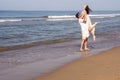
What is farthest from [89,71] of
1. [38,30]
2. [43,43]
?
[38,30]

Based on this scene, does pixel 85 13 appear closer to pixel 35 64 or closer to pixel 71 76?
pixel 35 64

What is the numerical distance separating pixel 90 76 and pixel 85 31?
4.79 meters

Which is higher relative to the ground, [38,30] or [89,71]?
[89,71]

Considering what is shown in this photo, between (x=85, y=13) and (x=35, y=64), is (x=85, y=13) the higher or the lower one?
the higher one

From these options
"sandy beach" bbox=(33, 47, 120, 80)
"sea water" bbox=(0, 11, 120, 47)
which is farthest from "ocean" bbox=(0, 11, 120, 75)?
"sandy beach" bbox=(33, 47, 120, 80)

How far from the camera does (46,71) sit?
7.47 meters

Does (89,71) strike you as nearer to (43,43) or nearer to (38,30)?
(43,43)

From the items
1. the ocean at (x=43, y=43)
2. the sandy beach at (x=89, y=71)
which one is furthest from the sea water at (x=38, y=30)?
the sandy beach at (x=89, y=71)

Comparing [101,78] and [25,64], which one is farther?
[25,64]

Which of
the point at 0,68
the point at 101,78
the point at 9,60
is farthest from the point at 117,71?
the point at 9,60

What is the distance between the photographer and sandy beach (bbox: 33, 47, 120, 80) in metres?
6.58

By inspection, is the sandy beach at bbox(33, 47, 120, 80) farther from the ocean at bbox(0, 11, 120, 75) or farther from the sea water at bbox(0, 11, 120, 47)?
the sea water at bbox(0, 11, 120, 47)

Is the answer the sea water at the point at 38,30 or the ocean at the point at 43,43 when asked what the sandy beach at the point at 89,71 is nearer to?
the ocean at the point at 43,43

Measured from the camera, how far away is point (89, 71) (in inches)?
281
